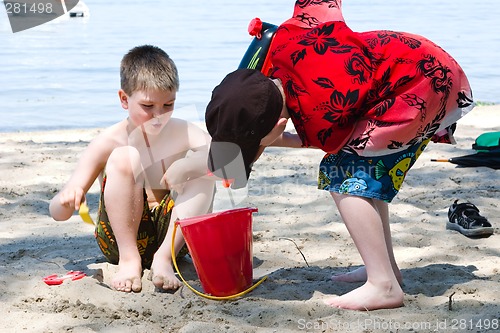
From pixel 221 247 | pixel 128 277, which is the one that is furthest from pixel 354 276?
pixel 128 277

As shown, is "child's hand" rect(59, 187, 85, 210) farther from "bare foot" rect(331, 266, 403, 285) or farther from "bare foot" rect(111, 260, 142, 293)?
"bare foot" rect(331, 266, 403, 285)

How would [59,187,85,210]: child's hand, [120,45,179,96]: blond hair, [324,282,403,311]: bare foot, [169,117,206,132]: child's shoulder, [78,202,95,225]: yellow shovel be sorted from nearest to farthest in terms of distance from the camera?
[324,282,403,311]: bare foot
[78,202,95,225]: yellow shovel
[59,187,85,210]: child's hand
[120,45,179,96]: blond hair
[169,117,206,132]: child's shoulder

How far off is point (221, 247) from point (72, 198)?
0.58 metres

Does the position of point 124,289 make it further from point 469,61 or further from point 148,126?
point 469,61

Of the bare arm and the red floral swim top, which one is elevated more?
the red floral swim top

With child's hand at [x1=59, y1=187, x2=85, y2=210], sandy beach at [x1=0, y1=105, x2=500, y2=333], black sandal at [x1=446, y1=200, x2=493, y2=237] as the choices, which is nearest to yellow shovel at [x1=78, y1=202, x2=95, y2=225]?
child's hand at [x1=59, y1=187, x2=85, y2=210]

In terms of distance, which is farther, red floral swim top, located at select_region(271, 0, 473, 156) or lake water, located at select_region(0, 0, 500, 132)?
lake water, located at select_region(0, 0, 500, 132)

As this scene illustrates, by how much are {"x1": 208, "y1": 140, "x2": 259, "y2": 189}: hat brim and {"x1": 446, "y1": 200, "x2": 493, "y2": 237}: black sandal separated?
4.09 ft

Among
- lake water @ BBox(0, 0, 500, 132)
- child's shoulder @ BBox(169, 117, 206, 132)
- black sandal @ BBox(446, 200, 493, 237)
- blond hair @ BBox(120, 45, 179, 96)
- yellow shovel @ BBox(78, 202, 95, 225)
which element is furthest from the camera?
lake water @ BBox(0, 0, 500, 132)

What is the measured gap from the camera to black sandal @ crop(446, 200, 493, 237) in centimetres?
332

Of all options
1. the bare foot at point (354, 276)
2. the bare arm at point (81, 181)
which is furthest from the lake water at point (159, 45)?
the bare foot at point (354, 276)

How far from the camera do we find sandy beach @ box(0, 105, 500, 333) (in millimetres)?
2400

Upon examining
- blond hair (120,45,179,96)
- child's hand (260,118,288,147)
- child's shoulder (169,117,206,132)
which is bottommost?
child's shoulder (169,117,206,132)

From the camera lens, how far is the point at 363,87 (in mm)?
2430
